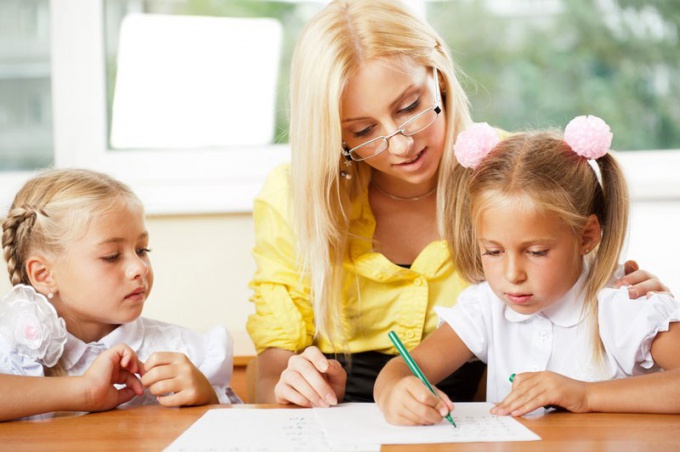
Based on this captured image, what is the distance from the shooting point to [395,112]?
1573 mm

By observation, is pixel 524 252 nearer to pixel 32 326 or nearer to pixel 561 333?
pixel 561 333

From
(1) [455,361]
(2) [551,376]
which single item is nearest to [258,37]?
(1) [455,361]

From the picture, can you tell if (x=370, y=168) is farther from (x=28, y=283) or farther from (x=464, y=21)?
(x=464, y=21)

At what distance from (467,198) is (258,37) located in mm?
1151

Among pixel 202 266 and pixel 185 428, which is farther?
pixel 202 266

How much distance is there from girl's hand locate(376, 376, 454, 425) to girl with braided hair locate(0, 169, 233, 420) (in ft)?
1.17

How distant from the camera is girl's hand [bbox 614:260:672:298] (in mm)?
1376

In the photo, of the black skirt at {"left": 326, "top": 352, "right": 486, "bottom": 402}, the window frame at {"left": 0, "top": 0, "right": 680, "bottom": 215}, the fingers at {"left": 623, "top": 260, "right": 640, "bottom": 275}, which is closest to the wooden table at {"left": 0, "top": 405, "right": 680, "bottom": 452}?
the fingers at {"left": 623, "top": 260, "right": 640, "bottom": 275}

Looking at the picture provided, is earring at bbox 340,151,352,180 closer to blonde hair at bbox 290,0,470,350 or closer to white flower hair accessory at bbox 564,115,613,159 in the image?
blonde hair at bbox 290,0,470,350

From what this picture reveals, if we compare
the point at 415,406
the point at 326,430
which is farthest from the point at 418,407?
the point at 326,430

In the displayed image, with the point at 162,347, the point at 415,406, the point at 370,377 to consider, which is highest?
the point at 415,406

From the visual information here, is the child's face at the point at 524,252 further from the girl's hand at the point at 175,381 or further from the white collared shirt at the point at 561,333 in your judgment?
the girl's hand at the point at 175,381

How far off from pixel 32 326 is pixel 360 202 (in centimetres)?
69

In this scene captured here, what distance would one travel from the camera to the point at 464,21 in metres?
2.55
